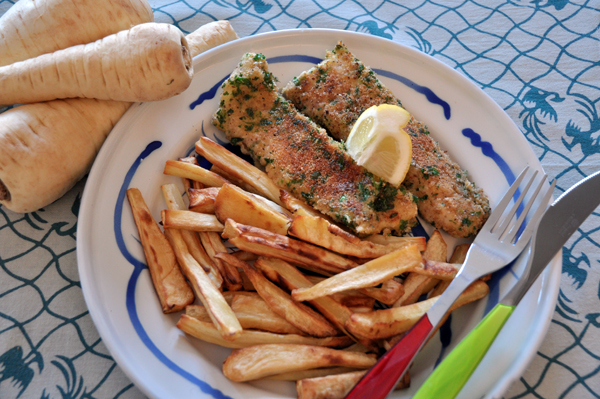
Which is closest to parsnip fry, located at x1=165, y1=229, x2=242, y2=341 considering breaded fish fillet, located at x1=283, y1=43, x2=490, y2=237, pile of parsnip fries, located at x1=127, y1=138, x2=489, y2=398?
pile of parsnip fries, located at x1=127, y1=138, x2=489, y2=398

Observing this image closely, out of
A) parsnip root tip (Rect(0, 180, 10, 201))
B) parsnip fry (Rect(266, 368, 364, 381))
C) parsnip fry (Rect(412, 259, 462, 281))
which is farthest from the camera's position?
parsnip root tip (Rect(0, 180, 10, 201))

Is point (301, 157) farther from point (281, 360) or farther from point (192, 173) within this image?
point (281, 360)

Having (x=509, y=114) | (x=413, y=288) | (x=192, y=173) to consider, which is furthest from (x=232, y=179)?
(x=509, y=114)

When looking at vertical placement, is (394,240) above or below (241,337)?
above

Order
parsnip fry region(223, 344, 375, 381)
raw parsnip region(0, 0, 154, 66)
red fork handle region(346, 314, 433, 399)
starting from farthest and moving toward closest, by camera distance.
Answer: raw parsnip region(0, 0, 154, 66)
parsnip fry region(223, 344, 375, 381)
red fork handle region(346, 314, 433, 399)

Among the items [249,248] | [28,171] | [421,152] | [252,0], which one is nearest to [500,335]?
[421,152]

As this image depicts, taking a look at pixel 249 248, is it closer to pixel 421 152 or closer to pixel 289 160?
pixel 289 160

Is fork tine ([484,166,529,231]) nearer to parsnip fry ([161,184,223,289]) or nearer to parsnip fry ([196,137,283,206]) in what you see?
parsnip fry ([196,137,283,206])

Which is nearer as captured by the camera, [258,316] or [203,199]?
[258,316]
